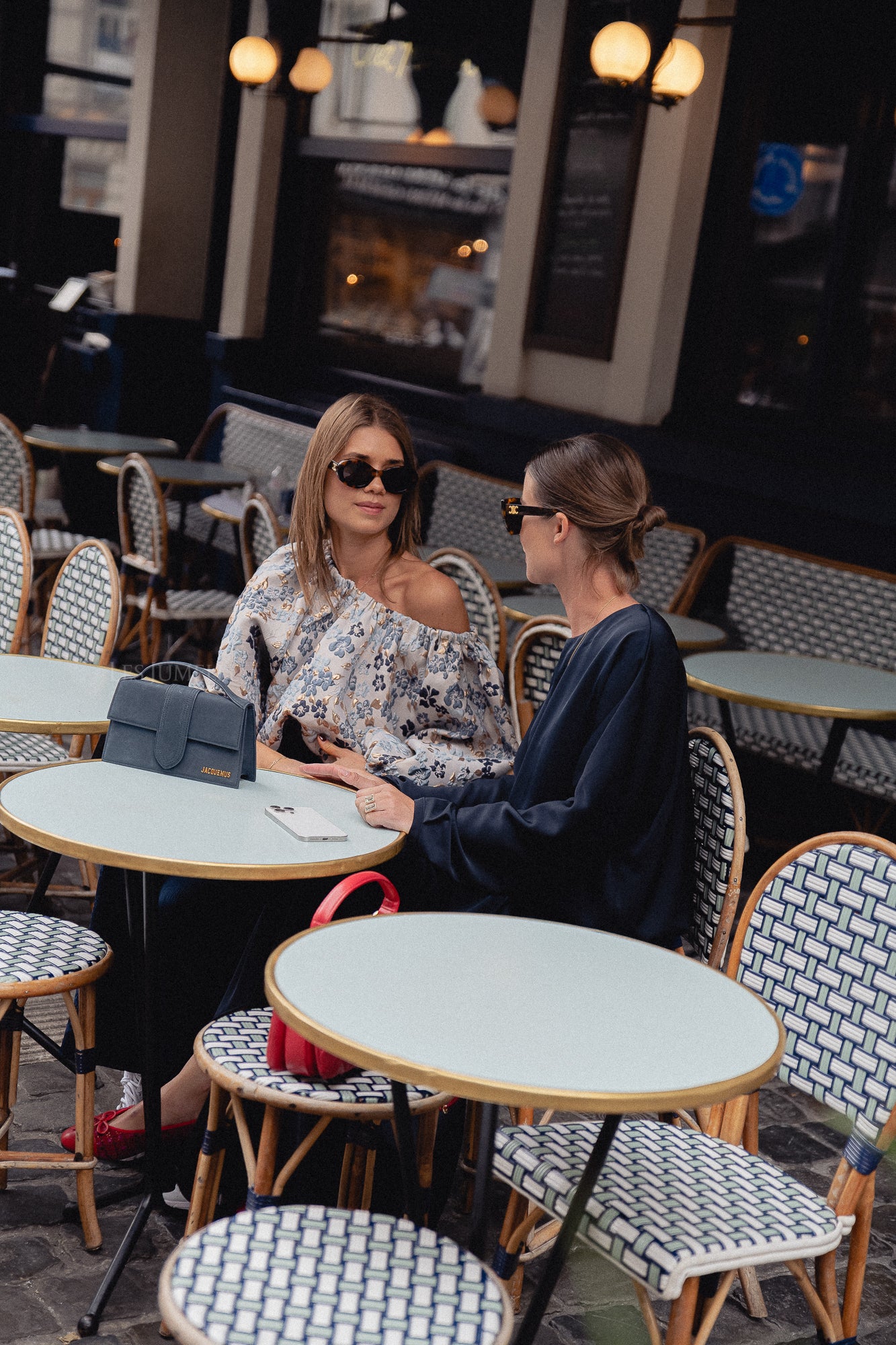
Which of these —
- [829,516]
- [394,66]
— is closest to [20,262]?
[394,66]

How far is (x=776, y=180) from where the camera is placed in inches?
242

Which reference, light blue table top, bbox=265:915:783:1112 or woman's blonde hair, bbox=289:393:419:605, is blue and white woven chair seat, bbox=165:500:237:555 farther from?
light blue table top, bbox=265:915:783:1112

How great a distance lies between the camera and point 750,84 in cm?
614

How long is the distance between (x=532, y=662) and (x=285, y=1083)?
84.8 inches

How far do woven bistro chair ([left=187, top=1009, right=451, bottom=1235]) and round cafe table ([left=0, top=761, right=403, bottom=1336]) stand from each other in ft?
0.71

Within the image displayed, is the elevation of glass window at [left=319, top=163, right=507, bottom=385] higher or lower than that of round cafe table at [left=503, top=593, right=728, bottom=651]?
higher

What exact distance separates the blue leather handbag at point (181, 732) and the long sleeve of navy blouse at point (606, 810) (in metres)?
0.42

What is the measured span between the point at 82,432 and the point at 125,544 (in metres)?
2.25

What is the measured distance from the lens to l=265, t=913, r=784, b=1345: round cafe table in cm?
166

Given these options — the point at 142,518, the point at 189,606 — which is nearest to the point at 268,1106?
the point at 189,606

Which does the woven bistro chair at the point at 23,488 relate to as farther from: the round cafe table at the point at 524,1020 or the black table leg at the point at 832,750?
the round cafe table at the point at 524,1020

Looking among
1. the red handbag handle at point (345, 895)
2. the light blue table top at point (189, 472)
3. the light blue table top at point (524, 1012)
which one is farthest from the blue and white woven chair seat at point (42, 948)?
the light blue table top at point (189, 472)

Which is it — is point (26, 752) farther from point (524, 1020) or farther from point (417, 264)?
point (417, 264)

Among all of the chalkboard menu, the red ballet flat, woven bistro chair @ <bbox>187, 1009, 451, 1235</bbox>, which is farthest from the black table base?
the chalkboard menu
